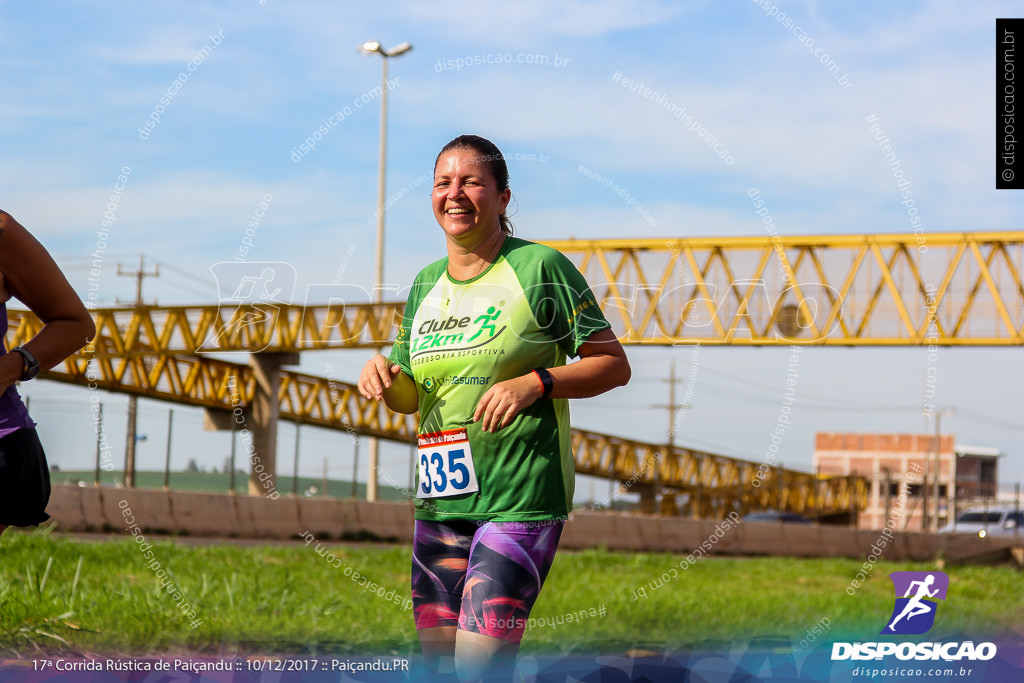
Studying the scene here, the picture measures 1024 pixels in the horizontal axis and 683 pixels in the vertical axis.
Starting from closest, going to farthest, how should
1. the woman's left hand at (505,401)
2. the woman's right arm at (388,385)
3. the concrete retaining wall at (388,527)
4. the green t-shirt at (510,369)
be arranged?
the woman's left hand at (505,401) < the green t-shirt at (510,369) < the woman's right arm at (388,385) < the concrete retaining wall at (388,527)

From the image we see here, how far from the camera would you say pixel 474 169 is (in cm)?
334

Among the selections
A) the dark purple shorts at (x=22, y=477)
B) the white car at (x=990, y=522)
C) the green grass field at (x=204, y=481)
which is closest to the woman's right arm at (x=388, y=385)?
the dark purple shorts at (x=22, y=477)

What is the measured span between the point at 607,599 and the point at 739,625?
1.72 metres

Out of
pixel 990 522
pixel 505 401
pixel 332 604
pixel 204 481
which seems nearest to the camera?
pixel 505 401

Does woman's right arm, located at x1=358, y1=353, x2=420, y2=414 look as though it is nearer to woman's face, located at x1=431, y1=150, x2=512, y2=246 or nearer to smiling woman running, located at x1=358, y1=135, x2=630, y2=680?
smiling woman running, located at x1=358, y1=135, x2=630, y2=680

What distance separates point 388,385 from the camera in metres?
3.39

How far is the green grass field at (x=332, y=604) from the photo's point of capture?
6535 mm

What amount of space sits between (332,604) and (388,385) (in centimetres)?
563

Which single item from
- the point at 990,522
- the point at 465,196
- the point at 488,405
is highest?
the point at 465,196

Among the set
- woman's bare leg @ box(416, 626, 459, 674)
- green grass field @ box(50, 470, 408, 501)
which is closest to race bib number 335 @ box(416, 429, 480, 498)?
woman's bare leg @ box(416, 626, 459, 674)

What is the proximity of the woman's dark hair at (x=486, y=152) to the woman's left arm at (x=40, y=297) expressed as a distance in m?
1.12

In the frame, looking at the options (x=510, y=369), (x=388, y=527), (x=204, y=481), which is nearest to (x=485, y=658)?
(x=510, y=369)

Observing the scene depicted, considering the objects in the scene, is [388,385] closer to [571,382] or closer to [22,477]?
[571,382]

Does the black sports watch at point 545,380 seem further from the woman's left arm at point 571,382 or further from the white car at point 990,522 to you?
the white car at point 990,522
